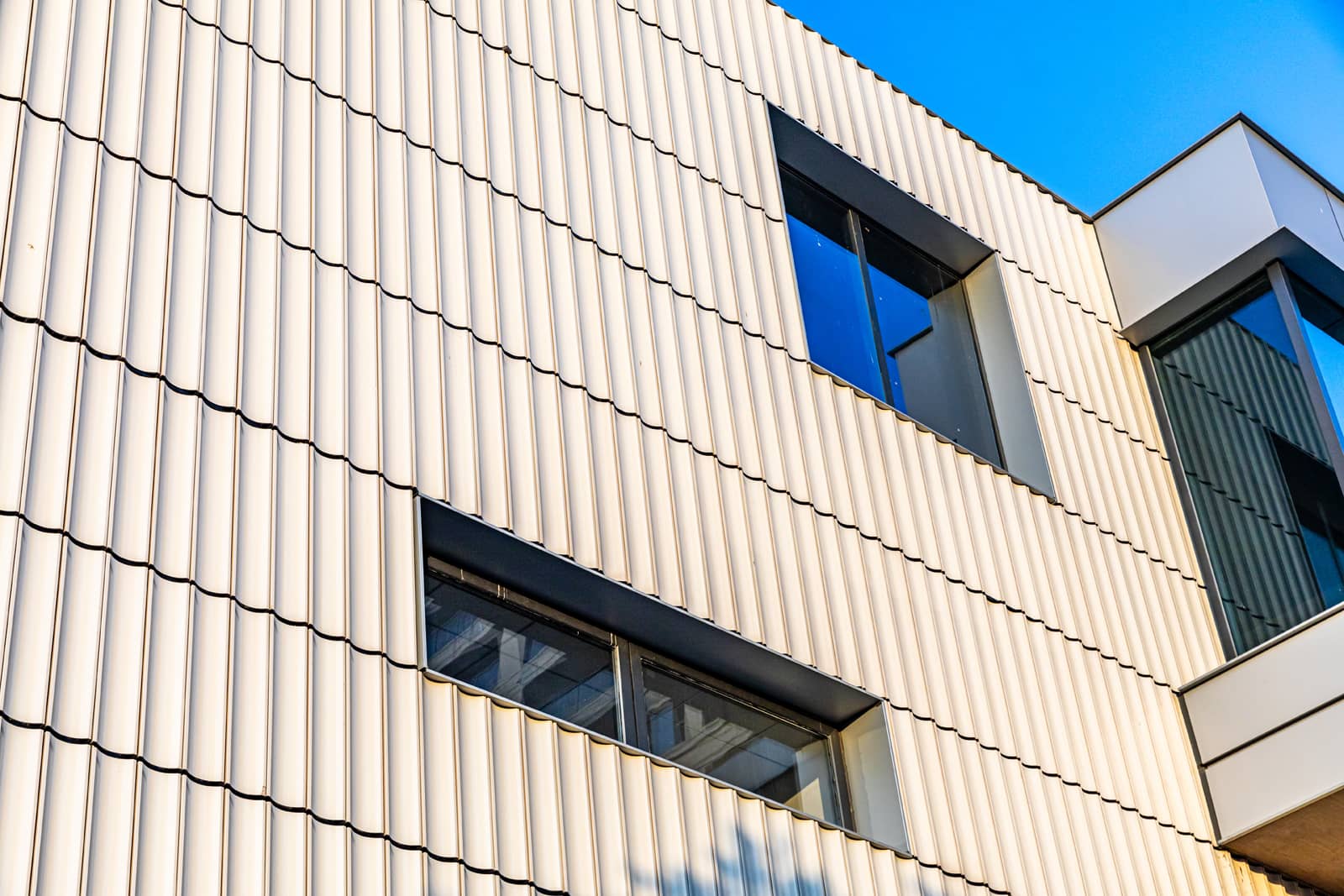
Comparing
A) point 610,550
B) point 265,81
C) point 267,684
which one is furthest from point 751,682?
point 265,81

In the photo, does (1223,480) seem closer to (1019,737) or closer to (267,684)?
(1019,737)

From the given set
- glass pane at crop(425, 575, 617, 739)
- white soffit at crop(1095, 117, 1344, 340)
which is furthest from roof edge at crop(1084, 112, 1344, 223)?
glass pane at crop(425, 575, 617, 739)

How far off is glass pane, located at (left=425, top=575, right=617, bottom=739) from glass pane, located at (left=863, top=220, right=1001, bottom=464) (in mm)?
3608

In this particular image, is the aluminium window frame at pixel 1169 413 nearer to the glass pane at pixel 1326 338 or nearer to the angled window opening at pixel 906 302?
the glass pane at pixel 1326 338

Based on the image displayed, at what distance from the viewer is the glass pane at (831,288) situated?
9.67 metres

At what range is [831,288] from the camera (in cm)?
1020

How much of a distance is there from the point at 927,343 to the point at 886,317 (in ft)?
1.52

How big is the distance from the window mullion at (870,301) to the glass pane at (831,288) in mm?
20

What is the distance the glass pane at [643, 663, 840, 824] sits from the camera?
7328mm

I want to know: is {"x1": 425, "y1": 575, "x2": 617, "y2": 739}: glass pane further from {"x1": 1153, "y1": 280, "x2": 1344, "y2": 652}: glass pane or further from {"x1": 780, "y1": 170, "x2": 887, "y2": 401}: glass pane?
{"x1": 1153, "y1": 280, "x2": 1344, "y2": 652}: glass pane

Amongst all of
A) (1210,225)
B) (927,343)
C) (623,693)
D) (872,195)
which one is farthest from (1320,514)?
(623,693)

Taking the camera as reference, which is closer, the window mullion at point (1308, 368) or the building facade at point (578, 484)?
the building facade at point (578, 484)

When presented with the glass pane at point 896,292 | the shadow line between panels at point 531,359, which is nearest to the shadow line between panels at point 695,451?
the shadow line between panels at point 531,359

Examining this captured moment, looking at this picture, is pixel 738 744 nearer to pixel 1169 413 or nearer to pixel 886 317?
pixel 886 317
